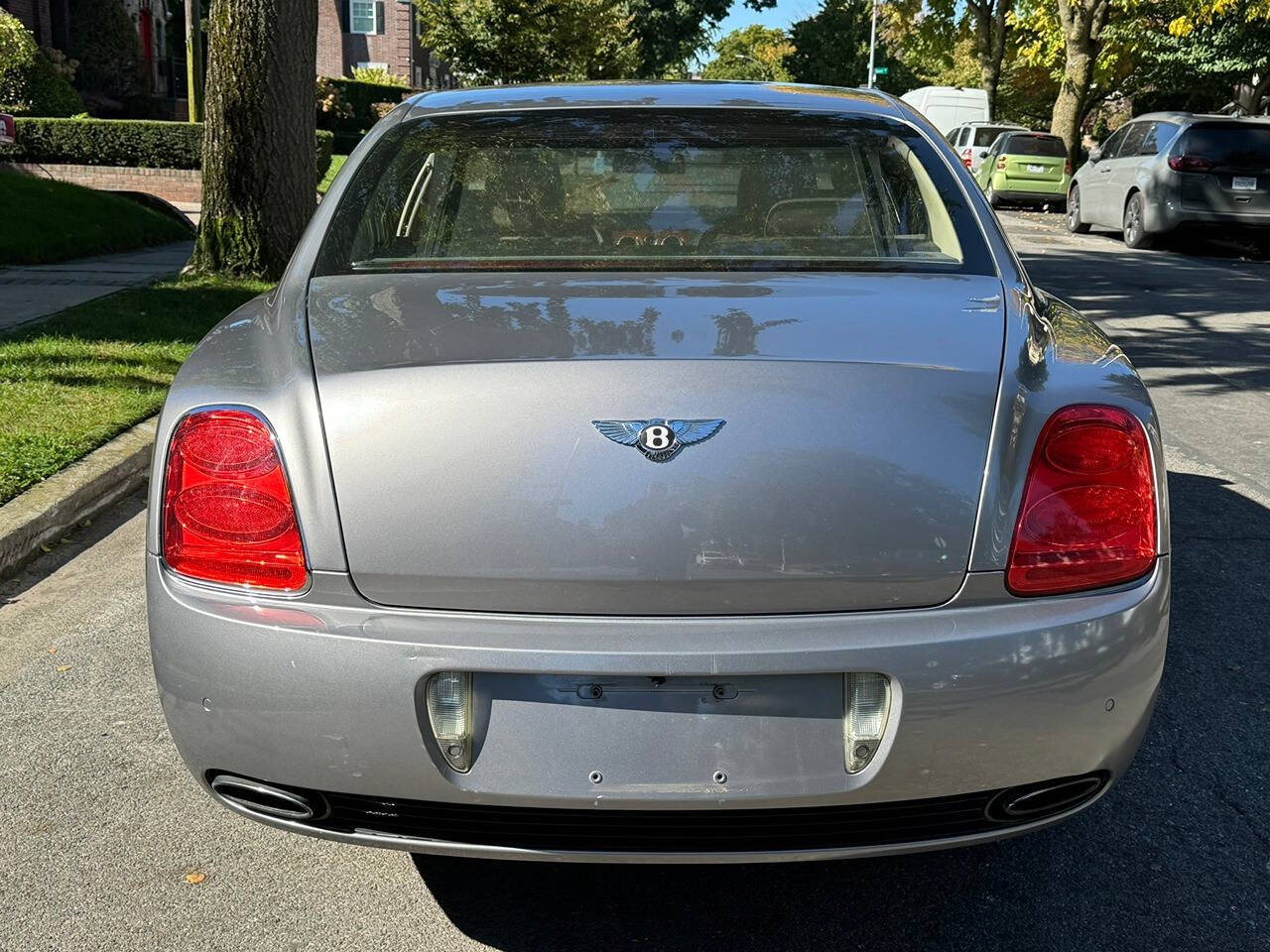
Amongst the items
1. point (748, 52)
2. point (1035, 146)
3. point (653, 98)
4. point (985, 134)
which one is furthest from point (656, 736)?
point (748, 52)

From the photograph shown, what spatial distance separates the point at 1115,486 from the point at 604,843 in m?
1.07

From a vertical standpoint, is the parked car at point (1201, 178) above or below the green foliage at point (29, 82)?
below

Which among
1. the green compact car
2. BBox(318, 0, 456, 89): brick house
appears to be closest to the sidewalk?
the green compact car

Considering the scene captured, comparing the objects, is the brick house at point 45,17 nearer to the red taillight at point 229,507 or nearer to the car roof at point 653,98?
the car roof at point 653,98

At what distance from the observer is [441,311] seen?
8.27 feet

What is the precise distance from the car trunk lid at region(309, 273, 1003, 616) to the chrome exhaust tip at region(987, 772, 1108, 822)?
1.23 ft

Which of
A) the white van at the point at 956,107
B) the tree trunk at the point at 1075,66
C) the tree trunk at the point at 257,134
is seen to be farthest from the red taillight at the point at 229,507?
the white van at the point at 956,107

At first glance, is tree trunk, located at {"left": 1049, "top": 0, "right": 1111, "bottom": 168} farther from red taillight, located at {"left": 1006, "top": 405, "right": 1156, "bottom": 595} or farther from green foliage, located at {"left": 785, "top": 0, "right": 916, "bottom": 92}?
green foliage, located at {"left": 785, "top": 0, "right": 916, "bottom": 92}

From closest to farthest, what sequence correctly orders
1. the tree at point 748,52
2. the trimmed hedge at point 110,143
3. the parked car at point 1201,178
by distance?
the parked car at point 1201,178 < the trimmed hedge at point 110,143 < the tree at point 748,52

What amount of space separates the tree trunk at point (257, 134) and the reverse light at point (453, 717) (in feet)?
29.7

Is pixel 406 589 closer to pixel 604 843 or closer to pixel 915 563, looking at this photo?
pixel 604 843

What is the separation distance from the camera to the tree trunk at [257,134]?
10.2 meters

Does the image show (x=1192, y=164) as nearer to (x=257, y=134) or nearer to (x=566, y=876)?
(x=257, y=134)

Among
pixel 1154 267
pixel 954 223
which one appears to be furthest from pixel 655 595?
pixel 1154 267
